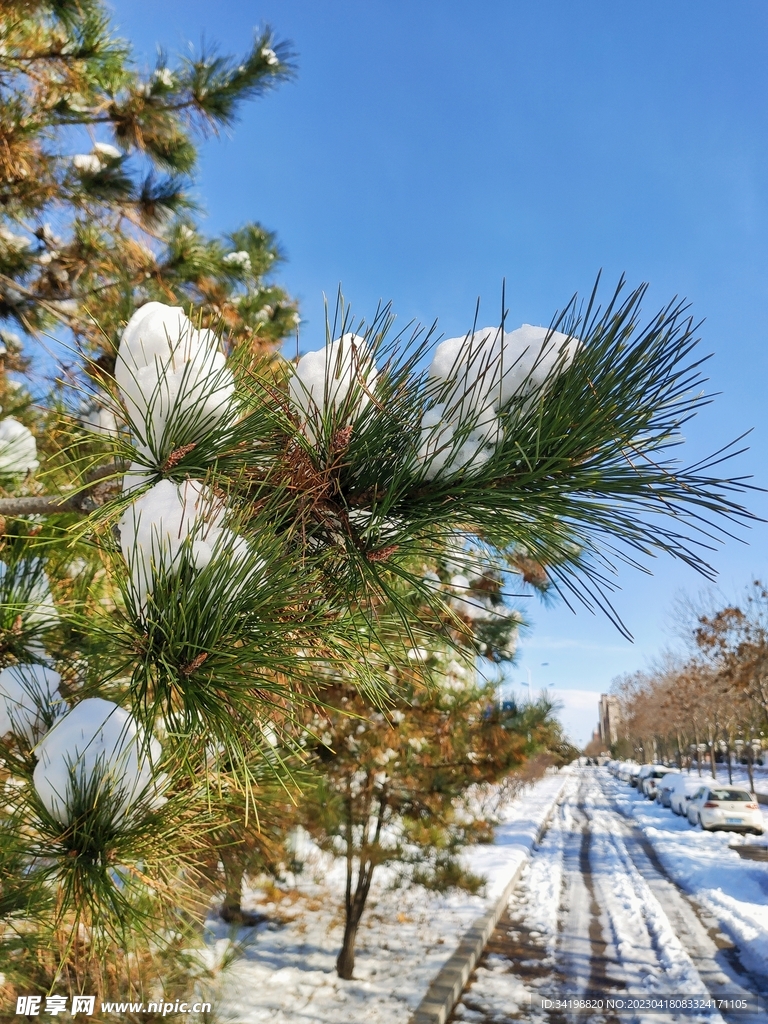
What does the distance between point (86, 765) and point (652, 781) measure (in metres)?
31.2

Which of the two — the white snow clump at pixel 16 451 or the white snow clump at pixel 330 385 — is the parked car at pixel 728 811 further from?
the white snow clump at pixel 330 385

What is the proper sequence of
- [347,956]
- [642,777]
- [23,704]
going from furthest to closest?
1. [642,777]
2. [347,956]
3. [23,704]

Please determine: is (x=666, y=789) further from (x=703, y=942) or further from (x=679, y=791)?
(x=703, y=942)

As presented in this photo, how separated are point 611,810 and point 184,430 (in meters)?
26.4

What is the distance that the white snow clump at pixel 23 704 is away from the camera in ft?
4.72

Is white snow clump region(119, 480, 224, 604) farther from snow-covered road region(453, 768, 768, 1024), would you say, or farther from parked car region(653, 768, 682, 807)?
parked car region(653, 768, 682, 807)

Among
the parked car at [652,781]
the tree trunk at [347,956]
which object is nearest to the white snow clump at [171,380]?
the tree trunk at [347,956]

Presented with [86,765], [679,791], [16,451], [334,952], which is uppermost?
[16,451]

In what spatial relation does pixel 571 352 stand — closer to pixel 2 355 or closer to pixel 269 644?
pixel 269 644

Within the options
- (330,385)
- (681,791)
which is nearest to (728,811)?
(681,791)

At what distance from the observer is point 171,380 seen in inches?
41.1

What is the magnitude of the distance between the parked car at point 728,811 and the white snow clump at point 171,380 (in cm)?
1899

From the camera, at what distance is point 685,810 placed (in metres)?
20.2

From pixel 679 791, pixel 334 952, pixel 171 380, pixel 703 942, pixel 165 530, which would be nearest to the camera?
pixel 165 530
